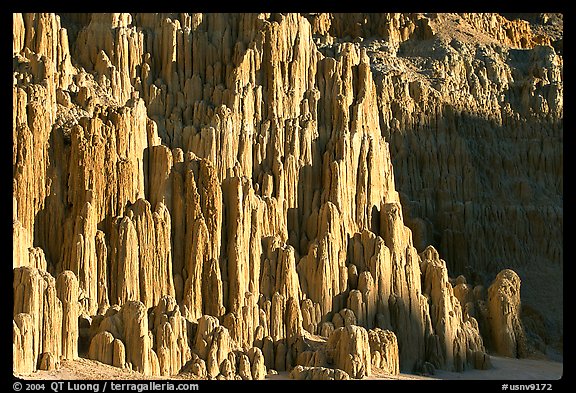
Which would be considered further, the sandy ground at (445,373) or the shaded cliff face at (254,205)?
the shaded cliff face at (254,205)

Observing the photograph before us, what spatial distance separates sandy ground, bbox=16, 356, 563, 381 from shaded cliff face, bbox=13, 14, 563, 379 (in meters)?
0.54

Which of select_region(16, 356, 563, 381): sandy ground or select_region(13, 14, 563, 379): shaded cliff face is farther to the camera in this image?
select_region(13, 14, 563, 379): shaded cliff face

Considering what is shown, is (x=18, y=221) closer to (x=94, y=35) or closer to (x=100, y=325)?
(x=100, y=325)

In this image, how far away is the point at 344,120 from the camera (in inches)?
2672

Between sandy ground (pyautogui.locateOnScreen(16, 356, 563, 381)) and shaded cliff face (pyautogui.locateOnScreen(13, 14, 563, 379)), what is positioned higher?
shaded cliff face (pyautogui.locateOnScreen(13, 14, 563, 379))

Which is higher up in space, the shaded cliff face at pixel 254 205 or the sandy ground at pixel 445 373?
the shaded cliff face at pixel 254 205

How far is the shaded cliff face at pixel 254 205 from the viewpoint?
5569cm

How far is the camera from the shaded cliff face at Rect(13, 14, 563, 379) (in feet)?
183

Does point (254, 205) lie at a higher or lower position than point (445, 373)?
higher

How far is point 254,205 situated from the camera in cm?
6194

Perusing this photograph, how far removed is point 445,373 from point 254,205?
10.6 metres

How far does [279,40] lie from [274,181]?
7.38 meters

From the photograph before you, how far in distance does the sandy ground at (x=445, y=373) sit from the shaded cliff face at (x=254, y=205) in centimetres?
54
